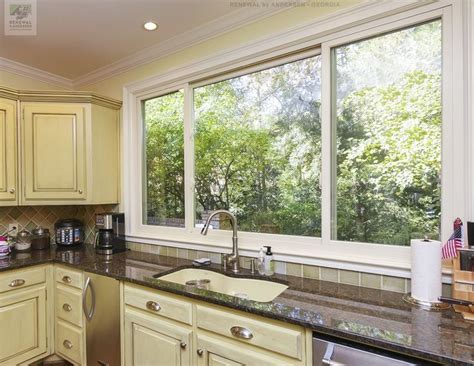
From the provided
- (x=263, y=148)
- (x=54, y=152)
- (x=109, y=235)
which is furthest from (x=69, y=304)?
(x=263, y=148)

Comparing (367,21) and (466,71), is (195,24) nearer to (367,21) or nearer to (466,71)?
(367,21)

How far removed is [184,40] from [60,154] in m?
1.34

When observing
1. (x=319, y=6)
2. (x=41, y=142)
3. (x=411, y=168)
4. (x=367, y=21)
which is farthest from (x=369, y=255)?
(x=41, y=142)

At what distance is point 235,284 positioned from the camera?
1695 millimetres

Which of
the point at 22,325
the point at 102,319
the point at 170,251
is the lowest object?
the point at 22,325

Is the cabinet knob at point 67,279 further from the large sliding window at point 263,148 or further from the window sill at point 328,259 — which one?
the large sliding window at point 263,148

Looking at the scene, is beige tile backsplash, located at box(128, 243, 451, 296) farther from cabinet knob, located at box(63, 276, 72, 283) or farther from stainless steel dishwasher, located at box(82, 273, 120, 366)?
cabinet knob, located at box(63, 276, 72, 283)

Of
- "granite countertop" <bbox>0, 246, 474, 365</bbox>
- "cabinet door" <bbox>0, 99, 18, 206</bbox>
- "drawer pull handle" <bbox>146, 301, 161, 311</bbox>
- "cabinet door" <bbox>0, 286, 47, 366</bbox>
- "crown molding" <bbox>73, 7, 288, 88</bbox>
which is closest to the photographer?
"granite countertop" <bbox>0, 246, 474, 365</bbox>

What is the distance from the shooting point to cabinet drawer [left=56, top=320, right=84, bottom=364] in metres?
1.95

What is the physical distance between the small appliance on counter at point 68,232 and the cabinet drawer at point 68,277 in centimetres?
44

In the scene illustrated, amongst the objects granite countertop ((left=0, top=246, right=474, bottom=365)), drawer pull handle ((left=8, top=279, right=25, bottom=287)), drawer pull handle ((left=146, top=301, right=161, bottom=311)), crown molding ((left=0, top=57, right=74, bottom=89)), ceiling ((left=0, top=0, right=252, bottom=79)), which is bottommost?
drawer pull handle ((left=8, top=279, right=25, bottom=287))

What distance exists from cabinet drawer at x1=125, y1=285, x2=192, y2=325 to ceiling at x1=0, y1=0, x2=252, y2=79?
1676 millimetres
